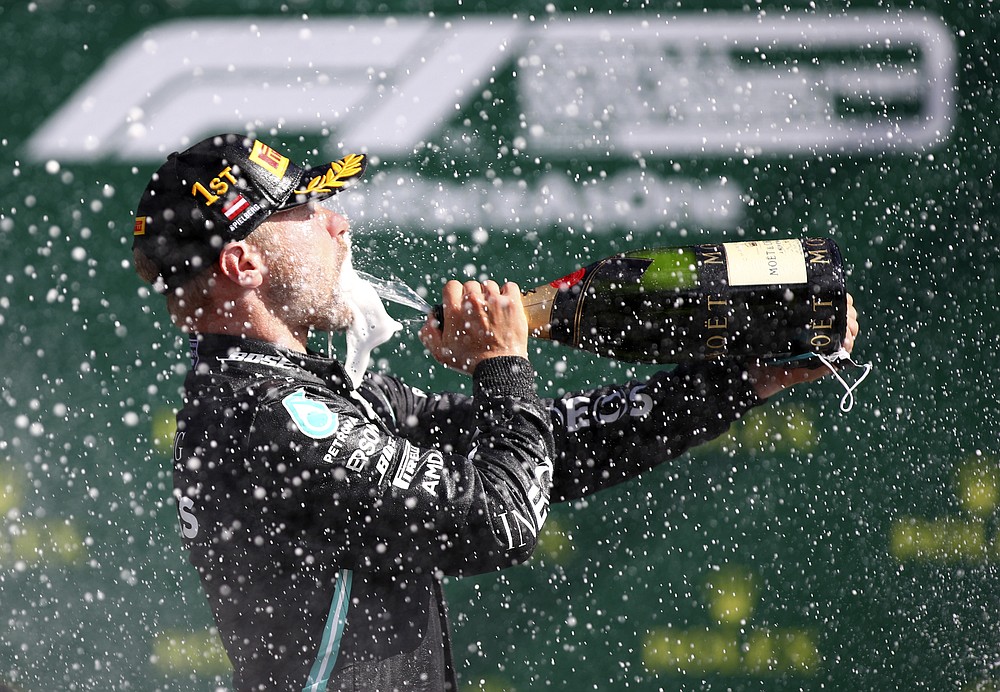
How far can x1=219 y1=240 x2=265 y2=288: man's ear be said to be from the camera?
6.10 ft

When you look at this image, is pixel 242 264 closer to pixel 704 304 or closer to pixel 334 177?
pixel 334 177

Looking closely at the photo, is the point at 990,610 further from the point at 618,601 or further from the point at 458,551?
the point at 458,551

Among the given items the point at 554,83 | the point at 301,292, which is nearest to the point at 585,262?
the point at 554,83

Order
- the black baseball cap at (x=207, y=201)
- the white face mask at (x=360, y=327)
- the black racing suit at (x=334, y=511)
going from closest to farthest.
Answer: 1. the black racing suit at (x=334, y=511)
2. the black baseball cap at (x=207, y=201)
3. the white face mask at (x=360, y=327)

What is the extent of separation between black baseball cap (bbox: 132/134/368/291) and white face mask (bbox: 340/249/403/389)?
203 mm

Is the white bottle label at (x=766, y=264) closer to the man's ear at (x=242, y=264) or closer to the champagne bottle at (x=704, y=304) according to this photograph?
the champagne bottle at (x=704, y=304)

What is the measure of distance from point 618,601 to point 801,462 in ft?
2.51

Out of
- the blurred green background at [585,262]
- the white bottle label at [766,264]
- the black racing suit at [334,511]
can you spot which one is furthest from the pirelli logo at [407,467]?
the blurred green background at [585,262]

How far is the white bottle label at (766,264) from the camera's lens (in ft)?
6.65

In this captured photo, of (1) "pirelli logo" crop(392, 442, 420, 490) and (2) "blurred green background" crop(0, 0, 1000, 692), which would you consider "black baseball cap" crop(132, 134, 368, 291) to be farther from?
(2) "blurred green background" crop(0, 0, 1000, 692)

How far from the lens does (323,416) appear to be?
1752mm

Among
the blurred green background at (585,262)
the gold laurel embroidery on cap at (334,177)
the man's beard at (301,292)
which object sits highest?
the gold laurel embroidery on cap at (334,177)

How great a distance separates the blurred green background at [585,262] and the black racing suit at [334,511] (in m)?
1.33

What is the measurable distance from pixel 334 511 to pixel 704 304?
0.91 m
